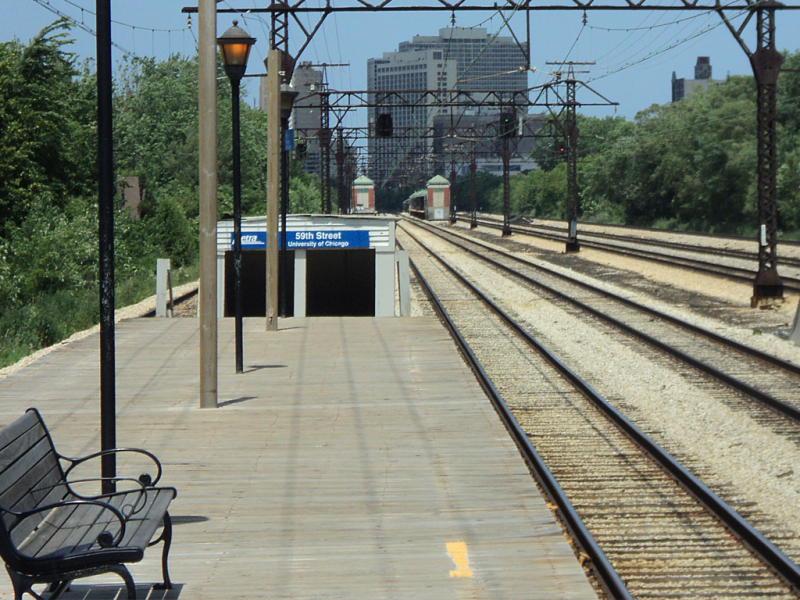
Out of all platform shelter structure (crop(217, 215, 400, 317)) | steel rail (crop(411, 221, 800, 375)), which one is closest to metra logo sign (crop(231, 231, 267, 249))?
platform shelter structure (crop(217, 215, 400, 317))

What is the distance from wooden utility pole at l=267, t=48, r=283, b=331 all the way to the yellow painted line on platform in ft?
37.9

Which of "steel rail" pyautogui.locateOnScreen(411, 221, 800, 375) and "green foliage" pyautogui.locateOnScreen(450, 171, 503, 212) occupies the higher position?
"green foliage" pyautogui.locateOnScreen(450, 171, 503, 212)

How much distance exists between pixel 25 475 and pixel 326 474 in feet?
10.4

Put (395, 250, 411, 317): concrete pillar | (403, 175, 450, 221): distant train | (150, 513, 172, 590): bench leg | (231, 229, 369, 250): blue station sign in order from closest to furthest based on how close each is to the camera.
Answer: (150, 513, 172, 590): bench leg, (395, 250, 411, 317): concrete pillar, (231, 229, 369, 250): blue station sign, (403, 175, 450, 221): distant train

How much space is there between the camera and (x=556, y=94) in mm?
44719

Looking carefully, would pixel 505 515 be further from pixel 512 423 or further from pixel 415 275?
pixel 415 275

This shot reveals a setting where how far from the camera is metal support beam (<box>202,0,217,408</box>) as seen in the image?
1038cm

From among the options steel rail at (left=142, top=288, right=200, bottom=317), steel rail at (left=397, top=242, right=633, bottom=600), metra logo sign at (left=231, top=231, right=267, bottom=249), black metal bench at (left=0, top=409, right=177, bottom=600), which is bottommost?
steel rail at (left=397, top=242, right=633, bottom=600)

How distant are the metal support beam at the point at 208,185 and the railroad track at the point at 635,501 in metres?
3.13

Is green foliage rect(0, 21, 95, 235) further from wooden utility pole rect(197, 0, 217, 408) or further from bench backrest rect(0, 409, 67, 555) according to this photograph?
bench backrest rect(0, 409, 67, 555)

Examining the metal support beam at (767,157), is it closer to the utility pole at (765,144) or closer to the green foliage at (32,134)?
the utility pole at (765,144)

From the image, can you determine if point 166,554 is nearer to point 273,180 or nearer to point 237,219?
point 237,219

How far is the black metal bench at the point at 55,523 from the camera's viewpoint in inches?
181

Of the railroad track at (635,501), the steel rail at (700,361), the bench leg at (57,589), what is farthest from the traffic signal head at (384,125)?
the bench leg at (57,589)
